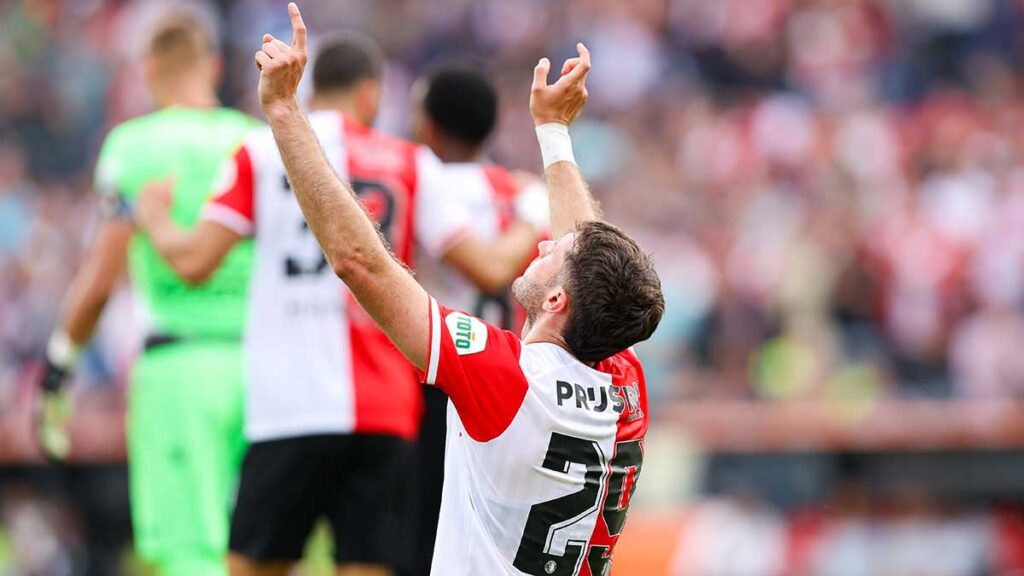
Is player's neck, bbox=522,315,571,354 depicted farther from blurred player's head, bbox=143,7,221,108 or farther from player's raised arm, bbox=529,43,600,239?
blurred player's head, bbox=143,7,221,108

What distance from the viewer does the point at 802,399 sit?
1416 centimetres

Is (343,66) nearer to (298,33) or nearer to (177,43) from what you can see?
(177,43)

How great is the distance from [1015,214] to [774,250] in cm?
224

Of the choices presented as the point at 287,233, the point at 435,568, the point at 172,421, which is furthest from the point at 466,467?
the point at 172,421

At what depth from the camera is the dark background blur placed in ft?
41.1

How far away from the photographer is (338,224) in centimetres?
416

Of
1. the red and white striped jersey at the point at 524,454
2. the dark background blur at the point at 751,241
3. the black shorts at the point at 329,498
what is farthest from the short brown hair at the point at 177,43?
the dark background blur at the point at 751,241

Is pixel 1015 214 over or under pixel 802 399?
over

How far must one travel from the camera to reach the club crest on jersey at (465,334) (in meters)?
4.21

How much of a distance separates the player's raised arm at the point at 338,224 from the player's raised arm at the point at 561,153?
1034 millimetres

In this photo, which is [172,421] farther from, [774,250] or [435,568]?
[774,250]

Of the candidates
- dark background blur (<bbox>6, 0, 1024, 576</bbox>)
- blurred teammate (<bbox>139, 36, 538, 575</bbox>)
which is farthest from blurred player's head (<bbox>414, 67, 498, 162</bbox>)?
dark background blur (<bbox>6, 0, 1024, 576</bbox>)

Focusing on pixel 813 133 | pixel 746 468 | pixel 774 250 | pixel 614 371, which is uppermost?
pixel 813 133

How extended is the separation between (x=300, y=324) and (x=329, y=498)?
0.69 metres
